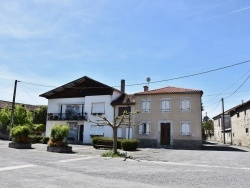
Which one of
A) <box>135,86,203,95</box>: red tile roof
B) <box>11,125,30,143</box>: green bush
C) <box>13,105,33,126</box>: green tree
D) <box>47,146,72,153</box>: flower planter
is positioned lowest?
<box>47,146,72,153</box>: flower planter

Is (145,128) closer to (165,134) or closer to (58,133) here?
(165,134)

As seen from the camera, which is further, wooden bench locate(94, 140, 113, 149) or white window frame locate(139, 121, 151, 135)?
white window frame locate(139, 121, 151, 135)

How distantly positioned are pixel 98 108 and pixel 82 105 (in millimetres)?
2915

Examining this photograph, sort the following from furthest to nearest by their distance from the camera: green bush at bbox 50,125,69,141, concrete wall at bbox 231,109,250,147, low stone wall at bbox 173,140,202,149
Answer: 1. concrete wall at bbox 231,109,250,147
2. low stone wall at bbox 173,140,202,149
3. green bush at bbox 50,125,69,141

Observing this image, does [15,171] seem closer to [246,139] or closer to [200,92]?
[200,92]

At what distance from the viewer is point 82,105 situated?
35.5 meters

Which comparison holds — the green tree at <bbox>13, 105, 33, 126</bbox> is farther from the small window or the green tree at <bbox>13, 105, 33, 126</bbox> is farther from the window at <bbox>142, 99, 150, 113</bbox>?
the window at <bbox>142, 99, 150, 113</bbox>

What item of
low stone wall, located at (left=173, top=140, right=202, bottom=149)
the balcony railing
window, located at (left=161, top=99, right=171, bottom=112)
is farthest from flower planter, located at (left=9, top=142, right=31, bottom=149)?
low stone wall, located at (left=173, top=140, right=202, bottom=149)

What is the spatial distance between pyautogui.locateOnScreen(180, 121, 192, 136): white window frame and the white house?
8498 mm

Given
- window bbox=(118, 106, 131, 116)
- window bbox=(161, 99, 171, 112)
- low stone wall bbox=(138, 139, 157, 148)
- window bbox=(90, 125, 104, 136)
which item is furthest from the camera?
window bbox=(90, 125, 104, 136)

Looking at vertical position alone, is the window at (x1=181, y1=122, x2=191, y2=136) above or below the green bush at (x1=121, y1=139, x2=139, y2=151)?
above

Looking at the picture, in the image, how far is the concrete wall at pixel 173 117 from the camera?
2838 centimetres

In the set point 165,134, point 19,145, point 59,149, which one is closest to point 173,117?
point 165,134

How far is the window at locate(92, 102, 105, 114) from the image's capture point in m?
33.4
